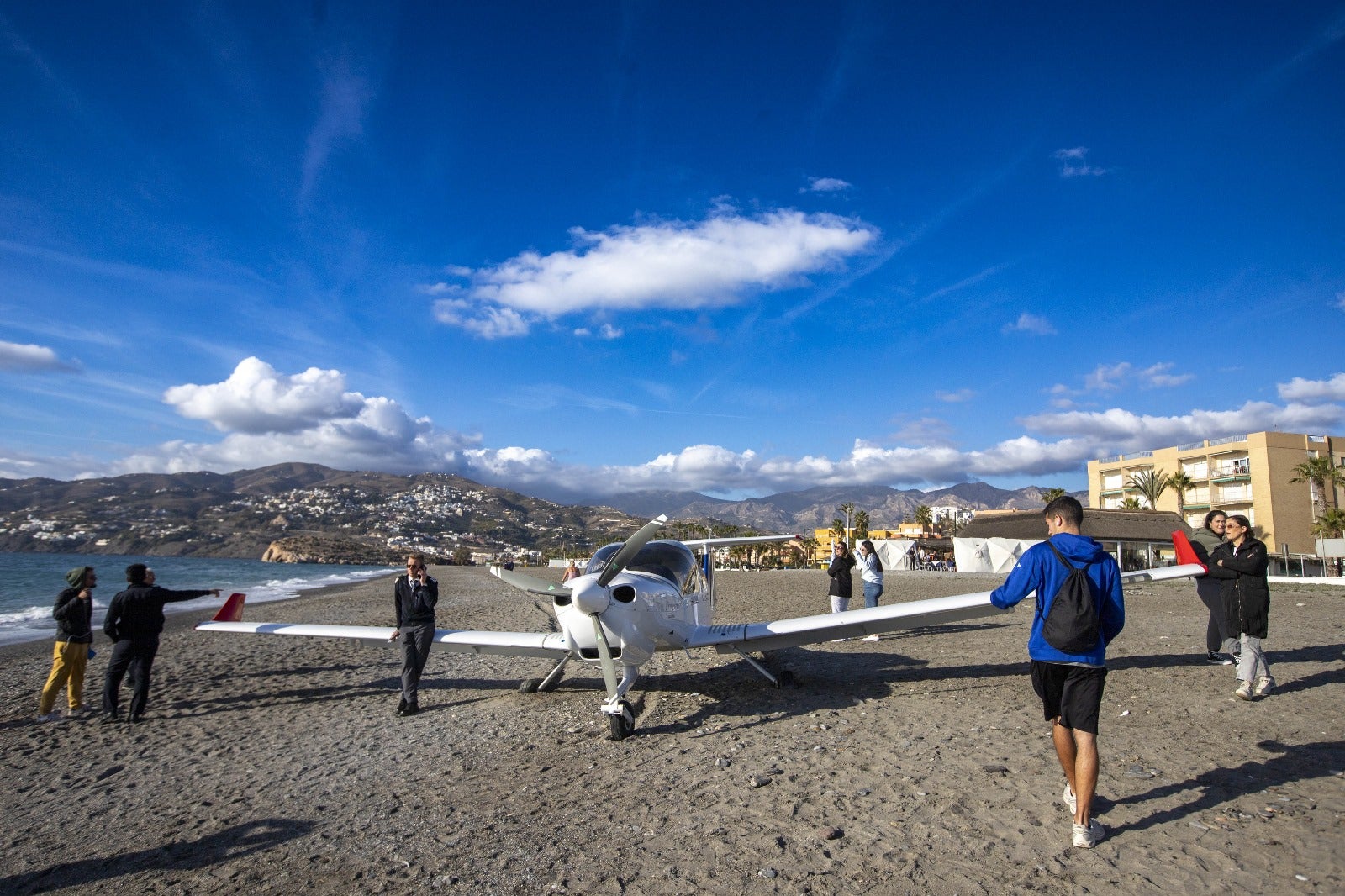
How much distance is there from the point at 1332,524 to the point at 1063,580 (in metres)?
59.9

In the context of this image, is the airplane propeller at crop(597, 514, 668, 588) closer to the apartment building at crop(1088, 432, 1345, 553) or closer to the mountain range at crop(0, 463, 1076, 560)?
the apartment building at crop(1088, 432, 1345, 553)

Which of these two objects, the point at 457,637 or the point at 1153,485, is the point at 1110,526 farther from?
the point at 457,637

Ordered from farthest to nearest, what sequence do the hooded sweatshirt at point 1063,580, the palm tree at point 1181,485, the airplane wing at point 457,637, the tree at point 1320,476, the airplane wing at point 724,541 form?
the palm tree at point 1181,485 → the tree at point 1320,476 → the airplane wing at point 724,541 → the airplane wing at point 457,637 → the hooded sweatshirt at point 1063,580

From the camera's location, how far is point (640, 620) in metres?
7.28

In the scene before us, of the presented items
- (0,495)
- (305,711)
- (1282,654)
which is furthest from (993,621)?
(0,495)

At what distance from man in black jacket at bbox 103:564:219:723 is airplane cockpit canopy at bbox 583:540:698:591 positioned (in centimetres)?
506

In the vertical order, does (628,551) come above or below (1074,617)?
above

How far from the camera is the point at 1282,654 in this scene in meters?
9.54

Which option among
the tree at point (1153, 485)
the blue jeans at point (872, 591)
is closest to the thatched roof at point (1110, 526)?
the tree at point (1153, 485)

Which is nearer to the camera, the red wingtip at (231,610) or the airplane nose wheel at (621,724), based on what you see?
the airplane nose wheel at (621,724)

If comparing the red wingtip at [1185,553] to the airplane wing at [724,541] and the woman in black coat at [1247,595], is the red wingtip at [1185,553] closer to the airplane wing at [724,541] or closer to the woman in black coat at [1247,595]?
the woman in black coat at [1247,595]

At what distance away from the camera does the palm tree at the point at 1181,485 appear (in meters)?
59.3

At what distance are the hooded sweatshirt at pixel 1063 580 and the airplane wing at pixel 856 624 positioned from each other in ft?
11.6

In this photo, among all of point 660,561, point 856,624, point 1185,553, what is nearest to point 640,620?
point 660,561
